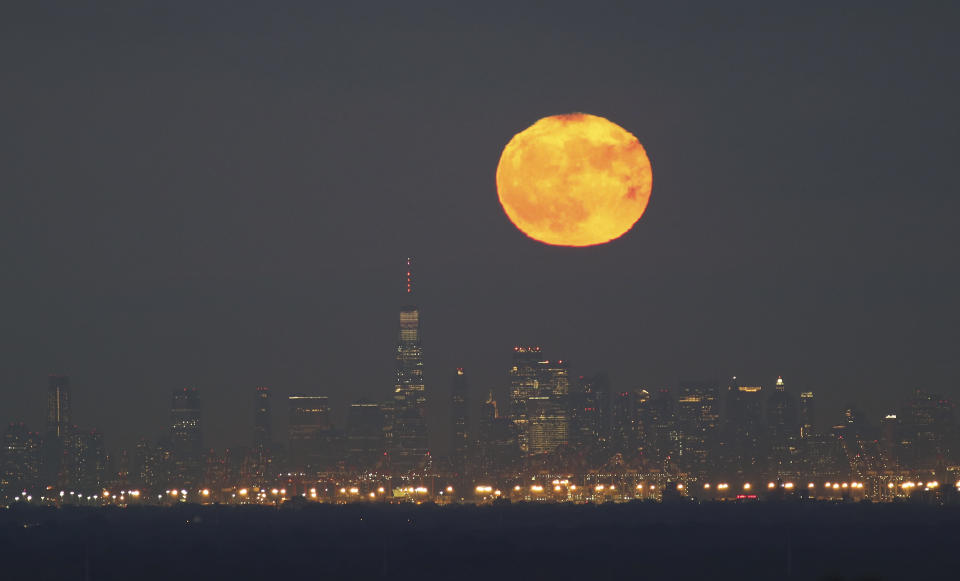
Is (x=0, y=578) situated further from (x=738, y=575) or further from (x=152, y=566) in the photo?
(x=738, y=575)

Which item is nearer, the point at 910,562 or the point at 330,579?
the point at 330,579

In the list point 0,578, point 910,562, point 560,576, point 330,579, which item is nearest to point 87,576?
point 0,578

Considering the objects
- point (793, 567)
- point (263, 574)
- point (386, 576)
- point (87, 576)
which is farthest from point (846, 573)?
point (87, 576)

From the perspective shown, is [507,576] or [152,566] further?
[152,566]

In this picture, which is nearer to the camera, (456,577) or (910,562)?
(456,577)

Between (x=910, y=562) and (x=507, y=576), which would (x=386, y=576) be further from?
(x=910, y=562)

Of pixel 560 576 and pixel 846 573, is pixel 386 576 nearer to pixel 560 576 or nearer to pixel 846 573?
pixel 560 576

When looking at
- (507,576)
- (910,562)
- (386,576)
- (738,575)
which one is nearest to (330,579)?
(386,576)
